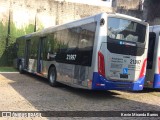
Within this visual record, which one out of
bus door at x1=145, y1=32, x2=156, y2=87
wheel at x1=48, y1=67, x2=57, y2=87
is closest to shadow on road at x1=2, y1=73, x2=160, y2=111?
bus door at x1=145, y1=32, x2=156, y2=87

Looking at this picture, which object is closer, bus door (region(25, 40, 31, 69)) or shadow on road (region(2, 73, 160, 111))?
shadow on road (region(2, 73, 160, 111))

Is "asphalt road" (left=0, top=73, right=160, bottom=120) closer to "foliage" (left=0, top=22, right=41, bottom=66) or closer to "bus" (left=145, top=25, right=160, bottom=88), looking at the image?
"bus" (left=145, top=25, right=160, bottom=88)

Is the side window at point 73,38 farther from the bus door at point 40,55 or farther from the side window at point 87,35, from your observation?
the bus door at point 40,55

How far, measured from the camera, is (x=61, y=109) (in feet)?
28.6

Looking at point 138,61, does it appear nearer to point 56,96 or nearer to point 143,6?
point 56,96

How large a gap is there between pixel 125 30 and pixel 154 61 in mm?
2504

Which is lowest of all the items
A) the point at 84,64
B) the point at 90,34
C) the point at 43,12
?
the point at 84,64

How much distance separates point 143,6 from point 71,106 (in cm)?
2666

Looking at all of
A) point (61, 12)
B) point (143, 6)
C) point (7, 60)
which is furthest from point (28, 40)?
point (143, 6)

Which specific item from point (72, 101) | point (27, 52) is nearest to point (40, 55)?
point (27, 52)

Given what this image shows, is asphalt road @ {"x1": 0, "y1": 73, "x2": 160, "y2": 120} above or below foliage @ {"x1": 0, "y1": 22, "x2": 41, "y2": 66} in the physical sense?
below

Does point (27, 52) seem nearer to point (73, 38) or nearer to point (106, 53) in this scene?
point (73, 38)

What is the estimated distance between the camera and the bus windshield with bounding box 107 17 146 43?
10.5m

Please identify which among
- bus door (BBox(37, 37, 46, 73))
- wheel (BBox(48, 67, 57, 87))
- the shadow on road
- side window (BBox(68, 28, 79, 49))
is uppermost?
side window (BBox(68, 28, 79, 49))
